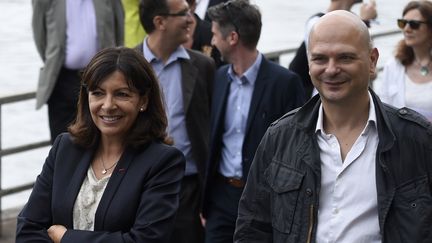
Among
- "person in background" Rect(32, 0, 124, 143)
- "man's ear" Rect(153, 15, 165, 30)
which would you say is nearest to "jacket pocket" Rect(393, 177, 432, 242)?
"man's ear" Rect(153, 15, 165, 30)

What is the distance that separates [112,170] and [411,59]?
401 cm

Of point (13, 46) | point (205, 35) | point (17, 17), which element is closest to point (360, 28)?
point (205, 35)

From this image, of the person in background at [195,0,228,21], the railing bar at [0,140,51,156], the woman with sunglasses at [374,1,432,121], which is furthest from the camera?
the person in background at [195,0,228,21]

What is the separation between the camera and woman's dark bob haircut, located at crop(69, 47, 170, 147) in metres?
4.88

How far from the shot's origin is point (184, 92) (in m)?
7.27

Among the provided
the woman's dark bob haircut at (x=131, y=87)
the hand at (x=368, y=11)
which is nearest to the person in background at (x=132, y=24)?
the hand at (x=368, y=11)

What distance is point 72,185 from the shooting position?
15.8 feet

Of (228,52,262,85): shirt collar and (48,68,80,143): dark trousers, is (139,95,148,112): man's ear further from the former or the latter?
(48,68,80,143): dark trousers

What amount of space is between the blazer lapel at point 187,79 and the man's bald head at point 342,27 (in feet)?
9.94

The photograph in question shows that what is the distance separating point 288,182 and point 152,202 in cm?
72

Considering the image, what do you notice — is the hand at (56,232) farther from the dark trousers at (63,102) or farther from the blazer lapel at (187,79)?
the dark trousers at (63,102)

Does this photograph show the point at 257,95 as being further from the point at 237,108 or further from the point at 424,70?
the point at 424,70

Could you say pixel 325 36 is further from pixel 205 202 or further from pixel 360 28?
pixel 205 202

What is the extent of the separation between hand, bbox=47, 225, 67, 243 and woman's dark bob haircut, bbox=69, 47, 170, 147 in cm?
40
